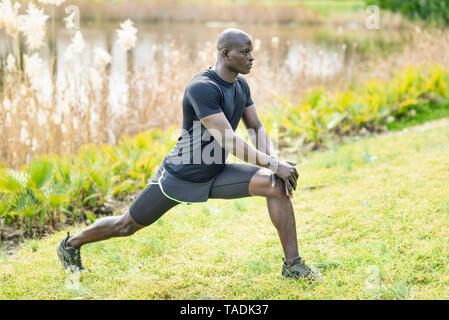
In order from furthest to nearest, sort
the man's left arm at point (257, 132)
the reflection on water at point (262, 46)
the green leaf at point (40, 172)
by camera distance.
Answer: the reflection on water at point (262, 46) < the green leaf at point (40, 172) < the man's left arm at point (257, 132)

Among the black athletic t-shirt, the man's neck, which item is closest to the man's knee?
the black athletic t-shirt

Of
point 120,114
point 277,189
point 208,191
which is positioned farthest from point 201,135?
point 120,114

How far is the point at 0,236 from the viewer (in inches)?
179

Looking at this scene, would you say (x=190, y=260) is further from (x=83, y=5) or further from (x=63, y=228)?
(x=83, y=5)

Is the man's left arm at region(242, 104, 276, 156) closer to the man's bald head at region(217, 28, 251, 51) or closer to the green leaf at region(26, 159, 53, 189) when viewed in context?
the man's bald head at region(217, 28, 251, 51)

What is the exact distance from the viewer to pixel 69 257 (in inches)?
144

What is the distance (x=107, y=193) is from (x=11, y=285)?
1702mm

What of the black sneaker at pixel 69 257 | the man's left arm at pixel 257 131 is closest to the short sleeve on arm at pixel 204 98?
the man's left arm at pixel 257 131

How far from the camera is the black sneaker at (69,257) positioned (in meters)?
3.64

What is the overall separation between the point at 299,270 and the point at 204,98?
125 cm

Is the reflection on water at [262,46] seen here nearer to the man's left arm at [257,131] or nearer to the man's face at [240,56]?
the man's left arm at [257,131]

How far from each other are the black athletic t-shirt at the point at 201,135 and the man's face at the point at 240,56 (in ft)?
0.42

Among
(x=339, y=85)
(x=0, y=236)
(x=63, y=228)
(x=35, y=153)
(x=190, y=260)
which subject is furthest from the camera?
(x=339, y=85)

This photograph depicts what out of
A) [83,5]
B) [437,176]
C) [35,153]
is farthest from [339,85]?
[83,5]
